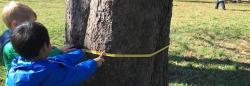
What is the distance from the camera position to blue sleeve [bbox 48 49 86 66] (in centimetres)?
380

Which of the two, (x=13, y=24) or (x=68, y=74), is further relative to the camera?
(x=13, y=24)

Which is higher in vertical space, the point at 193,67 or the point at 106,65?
the point at 106,65

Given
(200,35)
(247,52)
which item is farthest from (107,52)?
(200,35)

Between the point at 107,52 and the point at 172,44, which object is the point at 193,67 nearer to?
the point at 172,44

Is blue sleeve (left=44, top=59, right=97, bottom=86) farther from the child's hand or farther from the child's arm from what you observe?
the child's hand

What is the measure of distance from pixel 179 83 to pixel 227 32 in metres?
6.53

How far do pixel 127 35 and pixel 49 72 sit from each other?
629 millimetres

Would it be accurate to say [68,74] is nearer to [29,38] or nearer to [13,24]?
[29,38]

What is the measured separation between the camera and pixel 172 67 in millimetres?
7953

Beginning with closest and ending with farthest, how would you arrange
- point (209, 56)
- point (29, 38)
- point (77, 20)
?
point (29, 38)
point (77, 20)
point (209, 56)

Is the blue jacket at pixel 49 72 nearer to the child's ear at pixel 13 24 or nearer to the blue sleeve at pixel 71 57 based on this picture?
the blue sleeve at pixel 71 57

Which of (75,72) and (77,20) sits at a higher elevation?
(77,20)

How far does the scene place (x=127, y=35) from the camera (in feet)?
12.8

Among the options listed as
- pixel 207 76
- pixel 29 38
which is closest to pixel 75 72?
pixel 29 38
